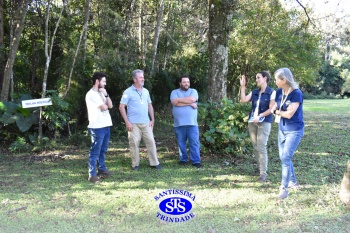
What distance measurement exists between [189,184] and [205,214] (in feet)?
3.35

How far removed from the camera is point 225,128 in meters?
5.79

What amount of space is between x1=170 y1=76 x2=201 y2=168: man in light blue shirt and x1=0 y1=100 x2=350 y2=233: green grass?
15.9 inches

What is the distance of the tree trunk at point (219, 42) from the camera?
6.33m

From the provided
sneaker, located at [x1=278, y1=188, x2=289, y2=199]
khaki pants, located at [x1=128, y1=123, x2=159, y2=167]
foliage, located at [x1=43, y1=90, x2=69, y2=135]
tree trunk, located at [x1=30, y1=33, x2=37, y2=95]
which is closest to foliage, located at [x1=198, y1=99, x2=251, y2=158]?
khaki pants, located at [x1=128, y1=123, x2=159, y2=167]

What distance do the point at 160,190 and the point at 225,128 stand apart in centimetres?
194

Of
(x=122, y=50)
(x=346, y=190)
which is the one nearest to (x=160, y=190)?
(x=346, y=190)

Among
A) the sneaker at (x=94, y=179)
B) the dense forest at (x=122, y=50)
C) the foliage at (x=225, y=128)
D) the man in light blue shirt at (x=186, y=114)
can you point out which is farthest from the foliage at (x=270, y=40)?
the sneaker at (x=94, y=179)

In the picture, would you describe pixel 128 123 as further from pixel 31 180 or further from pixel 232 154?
pixel 232 154

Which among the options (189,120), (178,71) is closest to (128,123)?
(189,120)

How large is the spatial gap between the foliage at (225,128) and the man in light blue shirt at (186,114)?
18.9 inches

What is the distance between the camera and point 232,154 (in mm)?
6129

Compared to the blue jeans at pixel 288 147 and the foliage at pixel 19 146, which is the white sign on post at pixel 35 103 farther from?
the blue jeans at pixel 288 147

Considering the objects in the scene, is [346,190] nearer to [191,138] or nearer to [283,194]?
[283,194]

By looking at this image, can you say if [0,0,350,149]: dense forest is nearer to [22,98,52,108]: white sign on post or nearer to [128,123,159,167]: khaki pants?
[22,98,52,108]: white sign on post
